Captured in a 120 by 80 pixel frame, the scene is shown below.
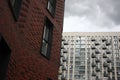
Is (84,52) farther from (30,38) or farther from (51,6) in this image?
(30,38)

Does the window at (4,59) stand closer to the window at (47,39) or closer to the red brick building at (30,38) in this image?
the red brick building at (30,38)

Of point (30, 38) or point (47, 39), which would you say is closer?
point (30, 38)

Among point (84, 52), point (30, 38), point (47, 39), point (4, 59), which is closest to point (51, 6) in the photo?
point (47, 39)

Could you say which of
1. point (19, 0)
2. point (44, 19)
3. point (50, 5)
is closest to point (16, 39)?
point (19, 0)

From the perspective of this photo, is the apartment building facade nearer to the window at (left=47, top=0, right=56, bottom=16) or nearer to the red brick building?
the window at (left=47, top=0, right=56, bottom=16)

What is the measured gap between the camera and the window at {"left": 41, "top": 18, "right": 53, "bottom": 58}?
1112 centimetres

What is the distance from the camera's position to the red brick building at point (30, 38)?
659 cm

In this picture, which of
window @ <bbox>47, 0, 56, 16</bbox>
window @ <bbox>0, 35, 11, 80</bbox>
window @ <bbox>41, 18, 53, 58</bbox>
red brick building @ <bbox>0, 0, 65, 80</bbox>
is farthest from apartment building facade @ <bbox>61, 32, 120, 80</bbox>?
window @ <bbox>0, 35, 11, 80</bbox>

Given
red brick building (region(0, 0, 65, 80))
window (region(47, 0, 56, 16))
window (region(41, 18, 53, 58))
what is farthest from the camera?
window (region(47, 0, 56, 16))

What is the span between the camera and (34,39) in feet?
31.9

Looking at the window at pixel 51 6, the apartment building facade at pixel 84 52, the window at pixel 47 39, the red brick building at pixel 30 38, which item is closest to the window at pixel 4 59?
the red brick building at pixel 30 38

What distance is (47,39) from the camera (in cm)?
1159

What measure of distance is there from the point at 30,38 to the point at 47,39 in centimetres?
237

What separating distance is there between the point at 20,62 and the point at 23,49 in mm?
561
